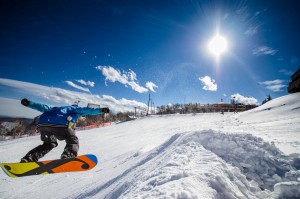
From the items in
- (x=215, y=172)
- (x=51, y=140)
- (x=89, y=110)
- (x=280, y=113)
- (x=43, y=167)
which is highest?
(x=280, y=113)

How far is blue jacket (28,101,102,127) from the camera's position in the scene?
4.81m

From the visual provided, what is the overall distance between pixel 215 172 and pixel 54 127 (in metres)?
4.04

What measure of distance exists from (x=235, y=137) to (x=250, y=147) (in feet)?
1.35

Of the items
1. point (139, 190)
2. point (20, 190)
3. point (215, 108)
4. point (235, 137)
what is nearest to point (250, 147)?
point (235, 137)

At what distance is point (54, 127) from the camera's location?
→ 4812mm

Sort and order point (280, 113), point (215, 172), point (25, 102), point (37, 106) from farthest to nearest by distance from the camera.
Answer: point (280, 113)
point (37, 106)
point (25, 102)
point (215, 172)

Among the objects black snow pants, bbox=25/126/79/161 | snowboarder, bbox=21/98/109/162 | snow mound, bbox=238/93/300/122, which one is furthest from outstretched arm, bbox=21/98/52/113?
snow mound, bbox=238/93/300/122

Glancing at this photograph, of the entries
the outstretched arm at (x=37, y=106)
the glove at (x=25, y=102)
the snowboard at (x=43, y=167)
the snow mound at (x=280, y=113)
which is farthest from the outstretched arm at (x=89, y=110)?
the snow mound at (x=280, y=113)

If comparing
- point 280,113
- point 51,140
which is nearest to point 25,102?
point 51,140

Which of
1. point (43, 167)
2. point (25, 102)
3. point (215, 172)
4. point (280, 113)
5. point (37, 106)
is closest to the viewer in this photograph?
point (215, 172)

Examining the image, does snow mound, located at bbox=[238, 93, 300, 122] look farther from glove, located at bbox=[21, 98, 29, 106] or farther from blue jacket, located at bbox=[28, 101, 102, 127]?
glove, located at bbox=[21, 98, 29, 106]

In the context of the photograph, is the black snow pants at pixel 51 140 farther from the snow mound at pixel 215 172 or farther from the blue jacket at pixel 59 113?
the snow mound at pixel 215 172

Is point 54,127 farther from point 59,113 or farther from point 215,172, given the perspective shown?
point 215,172

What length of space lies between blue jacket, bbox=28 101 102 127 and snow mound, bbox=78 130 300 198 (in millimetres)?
1906
